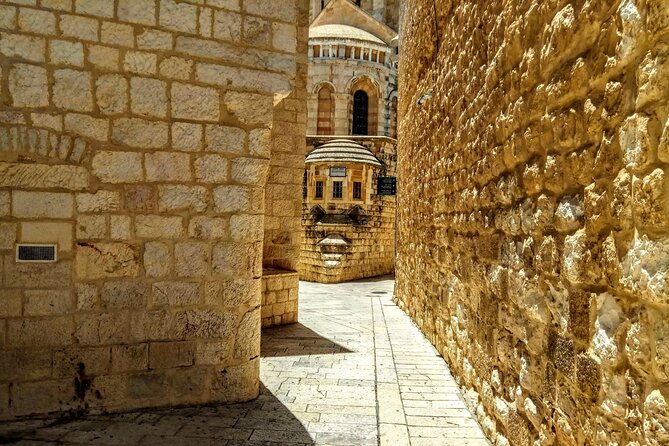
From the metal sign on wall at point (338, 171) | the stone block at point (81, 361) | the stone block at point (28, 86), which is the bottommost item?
the stone block at point (81, 361)

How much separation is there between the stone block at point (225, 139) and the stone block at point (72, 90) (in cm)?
90

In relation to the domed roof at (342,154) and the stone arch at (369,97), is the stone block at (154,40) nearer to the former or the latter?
the domed roof at (342,154)

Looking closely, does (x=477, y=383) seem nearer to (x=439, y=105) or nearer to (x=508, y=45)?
(x=508, y=45)

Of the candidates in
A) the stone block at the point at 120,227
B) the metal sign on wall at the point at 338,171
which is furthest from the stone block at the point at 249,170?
the metal sign on wall at the point at 338,171

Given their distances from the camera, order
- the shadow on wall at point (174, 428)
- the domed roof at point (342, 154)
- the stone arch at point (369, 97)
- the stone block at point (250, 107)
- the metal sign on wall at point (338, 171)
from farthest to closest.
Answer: the stone arch at point (369, 97) → the domed roof at point (342, 154) → the metal sign on wall at point (338, 171) → the stone block at point (250, 107) → the shadow on wall at point (174, 428)

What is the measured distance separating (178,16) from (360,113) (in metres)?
19.5

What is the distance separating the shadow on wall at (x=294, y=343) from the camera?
565 cm

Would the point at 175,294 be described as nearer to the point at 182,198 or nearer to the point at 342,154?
the point at 182,198

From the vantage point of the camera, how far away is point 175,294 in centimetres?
374

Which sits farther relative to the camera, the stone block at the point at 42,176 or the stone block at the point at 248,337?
the stone block at the point at 248,337

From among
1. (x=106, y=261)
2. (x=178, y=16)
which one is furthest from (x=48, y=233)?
(x=178, y=16)

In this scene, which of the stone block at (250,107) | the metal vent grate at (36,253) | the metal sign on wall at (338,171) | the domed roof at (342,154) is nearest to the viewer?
the metal vent grate at (36,253)

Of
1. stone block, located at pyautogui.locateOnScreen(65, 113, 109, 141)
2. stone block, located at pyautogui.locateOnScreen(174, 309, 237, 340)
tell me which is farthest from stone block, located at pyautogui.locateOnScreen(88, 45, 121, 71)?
stone block, located at pyautogui.locateOnScreen(174, 309, 237, 340)

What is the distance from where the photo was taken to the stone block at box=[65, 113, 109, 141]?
11.4ft
